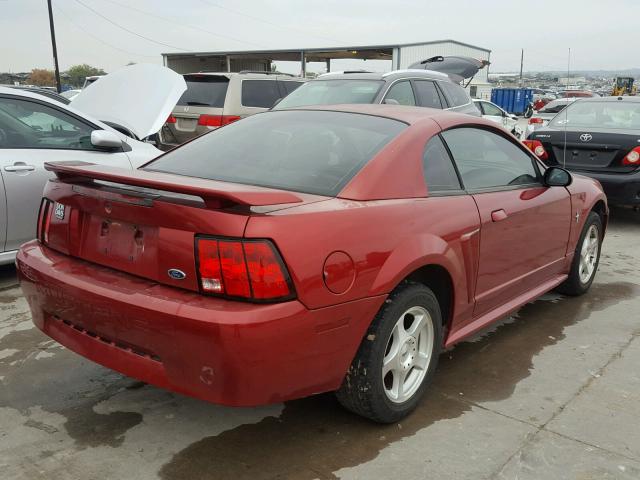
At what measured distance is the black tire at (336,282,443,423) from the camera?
2537 millimetres

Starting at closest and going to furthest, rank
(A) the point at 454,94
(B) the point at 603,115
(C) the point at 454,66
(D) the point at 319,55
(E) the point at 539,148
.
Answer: (E) the point at 539,148, (B) the point at 603,115, (A) the point at 454,94, (C) the point at 454,66, (D) the point at 319,55

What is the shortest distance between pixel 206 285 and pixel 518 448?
152 cm

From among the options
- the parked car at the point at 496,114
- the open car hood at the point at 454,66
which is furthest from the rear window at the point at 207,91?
the parked car at the point at 496,114

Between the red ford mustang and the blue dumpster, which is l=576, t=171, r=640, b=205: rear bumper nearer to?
the red ford mustang

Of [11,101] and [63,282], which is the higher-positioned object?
[11,101]

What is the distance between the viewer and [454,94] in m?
8.70

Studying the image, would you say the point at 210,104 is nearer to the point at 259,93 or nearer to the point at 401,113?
the point at 259,93

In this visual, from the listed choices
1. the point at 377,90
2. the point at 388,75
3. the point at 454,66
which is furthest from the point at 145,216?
the point at 454,66

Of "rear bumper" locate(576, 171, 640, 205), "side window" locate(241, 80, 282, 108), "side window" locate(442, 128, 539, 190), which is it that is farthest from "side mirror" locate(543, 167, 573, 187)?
"side window" locate(241, 80, 282, 108)

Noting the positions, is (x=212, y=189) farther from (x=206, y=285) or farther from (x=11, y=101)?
(x=11, y=101)

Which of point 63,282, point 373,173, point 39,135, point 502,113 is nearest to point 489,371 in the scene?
point 373,173

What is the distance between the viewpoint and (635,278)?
5.25 metres

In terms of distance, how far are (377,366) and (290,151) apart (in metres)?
1.13

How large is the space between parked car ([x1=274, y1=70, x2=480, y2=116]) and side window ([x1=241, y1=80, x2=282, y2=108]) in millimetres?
1941
